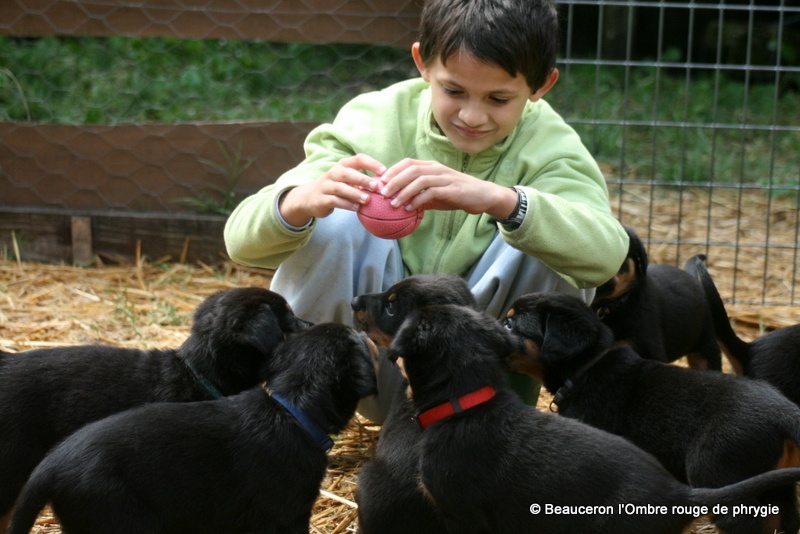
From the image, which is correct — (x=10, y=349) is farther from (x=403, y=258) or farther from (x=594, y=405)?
(x=594, y=405)

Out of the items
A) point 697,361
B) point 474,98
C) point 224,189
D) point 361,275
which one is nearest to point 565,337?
point 361,275

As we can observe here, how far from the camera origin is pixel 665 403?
3.15 meters

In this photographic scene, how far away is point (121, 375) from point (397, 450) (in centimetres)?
85

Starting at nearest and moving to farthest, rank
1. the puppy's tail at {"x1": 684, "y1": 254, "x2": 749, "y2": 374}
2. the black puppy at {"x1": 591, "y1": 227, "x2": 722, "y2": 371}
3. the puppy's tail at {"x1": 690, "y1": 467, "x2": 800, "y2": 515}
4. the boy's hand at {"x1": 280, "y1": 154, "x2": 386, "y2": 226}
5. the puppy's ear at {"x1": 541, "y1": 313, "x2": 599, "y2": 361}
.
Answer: the puppy's tail at {"x1": 690, "y1": 467, "x2": 800, "y2": 515} < the boy's hand at {"x1": 280, "y1": 154, "x2": 386, "y2": 226} < the puppy's ear at {"x1": 541, "y1": 313, "x2": 599, "y2": 361} < the puppy's tail at {"x1": 684, "y1": 254, "x2": 749, "y2": 374} < the black puppy at {"x1": 591, "y1": 227, "x2": 722, "y2": 371}

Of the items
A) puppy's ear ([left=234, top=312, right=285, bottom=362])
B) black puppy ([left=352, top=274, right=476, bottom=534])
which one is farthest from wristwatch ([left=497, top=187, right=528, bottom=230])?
puppy's ear ([left=234, top=312, right=285, bottom=362])

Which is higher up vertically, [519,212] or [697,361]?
[519,212]

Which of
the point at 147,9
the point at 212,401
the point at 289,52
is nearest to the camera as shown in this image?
the point at 212,401

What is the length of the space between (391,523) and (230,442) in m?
0.51

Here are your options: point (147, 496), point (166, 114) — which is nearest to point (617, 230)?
point (147, 496)

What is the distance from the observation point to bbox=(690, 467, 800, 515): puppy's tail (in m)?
2.61

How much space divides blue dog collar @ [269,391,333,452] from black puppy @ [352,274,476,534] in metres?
0.20

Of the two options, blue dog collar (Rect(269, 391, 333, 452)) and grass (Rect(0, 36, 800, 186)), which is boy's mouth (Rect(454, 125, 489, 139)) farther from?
grass (Rect(0, 36, 800, 186))

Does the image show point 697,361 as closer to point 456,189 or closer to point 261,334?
point 456,189

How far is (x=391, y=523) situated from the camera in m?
2.95
